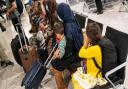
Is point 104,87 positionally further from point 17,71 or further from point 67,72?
point 17,71

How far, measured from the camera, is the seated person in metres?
3.04

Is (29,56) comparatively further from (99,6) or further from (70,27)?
(99,6)

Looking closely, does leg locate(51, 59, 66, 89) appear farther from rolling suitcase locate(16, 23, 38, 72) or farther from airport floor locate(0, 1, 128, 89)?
rolling suitcase locate(16, 23, 38, 72)

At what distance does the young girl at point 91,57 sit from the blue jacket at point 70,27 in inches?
14.5

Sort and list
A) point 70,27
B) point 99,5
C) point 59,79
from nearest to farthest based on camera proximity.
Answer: point 70,27
point 59,79
point 99,5

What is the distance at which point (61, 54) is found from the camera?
10.2 ft

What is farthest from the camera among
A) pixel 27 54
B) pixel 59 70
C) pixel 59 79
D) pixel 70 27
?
pixel 27 54

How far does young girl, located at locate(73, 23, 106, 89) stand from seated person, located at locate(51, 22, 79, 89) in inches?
14.4

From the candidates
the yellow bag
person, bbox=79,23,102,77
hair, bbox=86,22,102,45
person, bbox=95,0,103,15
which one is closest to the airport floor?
person, bbox=95,0,103,15

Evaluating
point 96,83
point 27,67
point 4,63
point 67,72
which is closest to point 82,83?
point 96,83

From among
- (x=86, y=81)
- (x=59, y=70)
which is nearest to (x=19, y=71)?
(x=59, y=70)

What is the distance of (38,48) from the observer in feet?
13.7

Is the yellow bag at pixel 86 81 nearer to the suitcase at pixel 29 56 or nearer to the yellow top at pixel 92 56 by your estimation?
the yellow top at pixel 92 56

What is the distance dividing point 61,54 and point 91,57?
0.60 m
